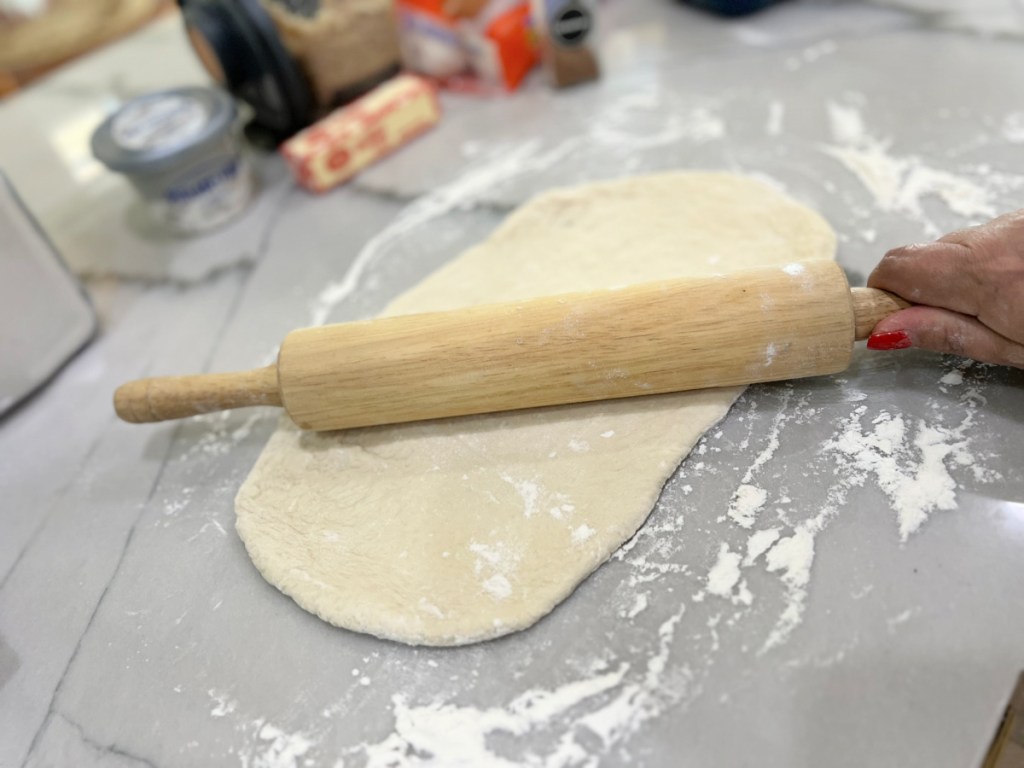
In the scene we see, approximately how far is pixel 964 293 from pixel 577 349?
59 cm

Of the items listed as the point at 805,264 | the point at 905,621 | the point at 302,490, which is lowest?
the point at 905,621

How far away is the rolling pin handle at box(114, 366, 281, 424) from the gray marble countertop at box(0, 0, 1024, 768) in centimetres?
14

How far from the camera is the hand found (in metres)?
1.09

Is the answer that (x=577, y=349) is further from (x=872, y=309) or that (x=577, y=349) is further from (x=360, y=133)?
(x=360, y=133)

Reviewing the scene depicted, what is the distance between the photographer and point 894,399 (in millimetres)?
1215

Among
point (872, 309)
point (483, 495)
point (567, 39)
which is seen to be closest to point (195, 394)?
point (483, 495)

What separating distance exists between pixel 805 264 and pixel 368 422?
0.77 meters

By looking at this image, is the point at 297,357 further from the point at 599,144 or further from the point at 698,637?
the point at 599,144

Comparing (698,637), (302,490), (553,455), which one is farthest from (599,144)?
(698,637)

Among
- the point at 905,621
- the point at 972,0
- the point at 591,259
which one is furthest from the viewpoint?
the point at 972,0

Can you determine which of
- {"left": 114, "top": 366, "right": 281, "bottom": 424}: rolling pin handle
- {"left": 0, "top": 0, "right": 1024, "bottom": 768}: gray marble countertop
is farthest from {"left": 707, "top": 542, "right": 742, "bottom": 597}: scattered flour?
{"left": 114, "top": 366, "right": 281, "bottom": 424}: rolling pin handle

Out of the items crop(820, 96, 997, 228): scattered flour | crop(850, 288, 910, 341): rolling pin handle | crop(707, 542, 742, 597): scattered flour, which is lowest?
crop(707, 542, 742, 597): scattered flour

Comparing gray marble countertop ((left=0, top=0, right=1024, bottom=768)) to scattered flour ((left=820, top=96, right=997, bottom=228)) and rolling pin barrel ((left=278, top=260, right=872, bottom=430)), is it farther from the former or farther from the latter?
rolling pin barrel ((left=278, top=260, right=872, bottom=430))

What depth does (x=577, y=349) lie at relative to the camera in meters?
1.18
